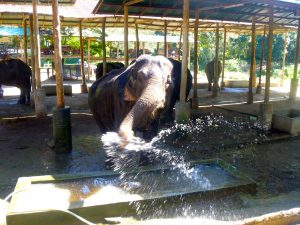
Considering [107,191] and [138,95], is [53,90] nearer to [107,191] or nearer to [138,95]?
[138,95]

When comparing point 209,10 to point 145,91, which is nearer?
point 145,91

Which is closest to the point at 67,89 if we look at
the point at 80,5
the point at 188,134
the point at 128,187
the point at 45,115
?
the point at 80,5

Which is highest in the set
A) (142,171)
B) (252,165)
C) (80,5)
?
(80,5)

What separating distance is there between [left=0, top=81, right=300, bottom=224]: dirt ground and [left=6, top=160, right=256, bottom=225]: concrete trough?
0.82 ft

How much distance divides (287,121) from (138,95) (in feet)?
16.2

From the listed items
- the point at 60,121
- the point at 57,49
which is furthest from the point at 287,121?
the point at 57,49

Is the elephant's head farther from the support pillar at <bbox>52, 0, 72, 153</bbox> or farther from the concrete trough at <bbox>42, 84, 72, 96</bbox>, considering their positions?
the concrete trough at <bbox>42, 84, 72, 96</bbox>

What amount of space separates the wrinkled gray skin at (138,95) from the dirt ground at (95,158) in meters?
1.05

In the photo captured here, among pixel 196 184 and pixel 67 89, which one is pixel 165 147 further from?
pixel 67 89

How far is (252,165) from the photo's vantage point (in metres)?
5.93

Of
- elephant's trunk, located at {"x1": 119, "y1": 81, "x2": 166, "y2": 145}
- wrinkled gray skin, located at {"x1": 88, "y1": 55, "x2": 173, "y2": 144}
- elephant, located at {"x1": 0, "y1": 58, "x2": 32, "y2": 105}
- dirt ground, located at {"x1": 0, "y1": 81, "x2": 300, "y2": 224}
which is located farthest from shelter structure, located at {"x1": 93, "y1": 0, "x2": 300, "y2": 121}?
elephant, located at {"x1": 0, "y1": 58, "x2": 32, "y2": 105}

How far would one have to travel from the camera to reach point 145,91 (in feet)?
14.0

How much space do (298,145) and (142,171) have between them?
14.0 feet

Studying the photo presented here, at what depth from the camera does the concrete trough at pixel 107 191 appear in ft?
11.2
